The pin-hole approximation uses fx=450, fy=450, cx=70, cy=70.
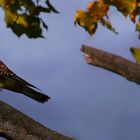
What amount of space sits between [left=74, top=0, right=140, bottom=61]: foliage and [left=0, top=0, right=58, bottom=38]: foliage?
36 cm

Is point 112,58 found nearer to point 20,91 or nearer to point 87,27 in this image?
point 87,27

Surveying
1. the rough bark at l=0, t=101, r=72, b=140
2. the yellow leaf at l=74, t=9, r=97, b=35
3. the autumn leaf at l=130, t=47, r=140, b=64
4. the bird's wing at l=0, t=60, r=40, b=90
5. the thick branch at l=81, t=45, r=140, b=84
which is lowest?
the bird's wing at l=0, t=60, r=40, b=90

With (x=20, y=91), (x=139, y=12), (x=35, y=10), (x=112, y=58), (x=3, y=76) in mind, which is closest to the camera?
(x=112, y=58)

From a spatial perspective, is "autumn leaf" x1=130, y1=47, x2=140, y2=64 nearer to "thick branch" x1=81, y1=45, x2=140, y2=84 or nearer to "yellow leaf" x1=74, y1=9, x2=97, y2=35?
"thick branch" x1=81, y1=45, x2=140, y2=84

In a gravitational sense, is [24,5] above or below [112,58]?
below

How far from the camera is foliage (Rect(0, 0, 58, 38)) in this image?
3.94 m

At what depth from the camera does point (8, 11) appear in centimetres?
412

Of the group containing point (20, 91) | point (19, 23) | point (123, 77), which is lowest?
point (20, 91)

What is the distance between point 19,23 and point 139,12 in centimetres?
111

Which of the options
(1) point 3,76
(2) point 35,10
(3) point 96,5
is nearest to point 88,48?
(3) point 96,5

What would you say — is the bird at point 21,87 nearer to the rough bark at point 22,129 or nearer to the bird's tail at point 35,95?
the bird's tail at point 35,95

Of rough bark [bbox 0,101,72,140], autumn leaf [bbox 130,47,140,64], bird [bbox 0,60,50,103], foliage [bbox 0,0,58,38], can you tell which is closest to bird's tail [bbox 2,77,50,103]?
bird [bbox 0,60,50,103]

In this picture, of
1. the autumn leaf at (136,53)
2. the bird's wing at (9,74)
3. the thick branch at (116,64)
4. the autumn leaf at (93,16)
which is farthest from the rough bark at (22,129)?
the bird's wing at (9,74)

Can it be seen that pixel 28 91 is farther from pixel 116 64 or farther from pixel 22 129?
pixel 116 64
